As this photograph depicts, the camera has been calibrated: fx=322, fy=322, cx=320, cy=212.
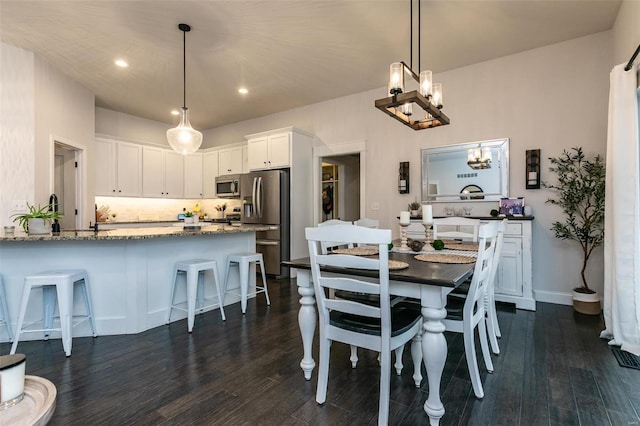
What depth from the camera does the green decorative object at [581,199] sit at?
337cm

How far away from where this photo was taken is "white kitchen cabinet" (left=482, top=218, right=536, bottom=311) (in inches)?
139

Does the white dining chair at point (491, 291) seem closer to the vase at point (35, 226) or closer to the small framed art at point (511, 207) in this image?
the small framed art at point (511, 207)

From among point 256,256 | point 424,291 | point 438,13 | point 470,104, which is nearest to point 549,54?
point 470,104

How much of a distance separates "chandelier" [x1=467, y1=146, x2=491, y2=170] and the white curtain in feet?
4.61

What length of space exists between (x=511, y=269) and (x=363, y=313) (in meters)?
2.75

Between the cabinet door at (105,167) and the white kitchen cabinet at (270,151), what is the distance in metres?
2.43

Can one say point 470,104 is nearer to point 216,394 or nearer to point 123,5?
point 123,5

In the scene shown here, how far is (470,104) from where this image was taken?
4227 millimetres

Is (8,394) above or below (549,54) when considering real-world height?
below

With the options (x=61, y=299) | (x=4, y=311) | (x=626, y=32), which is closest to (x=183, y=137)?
(x=61, y=299)

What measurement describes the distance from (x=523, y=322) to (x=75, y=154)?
20.7 feet

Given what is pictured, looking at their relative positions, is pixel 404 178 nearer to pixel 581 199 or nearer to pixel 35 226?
pixel 581 199

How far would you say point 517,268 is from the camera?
142 inches

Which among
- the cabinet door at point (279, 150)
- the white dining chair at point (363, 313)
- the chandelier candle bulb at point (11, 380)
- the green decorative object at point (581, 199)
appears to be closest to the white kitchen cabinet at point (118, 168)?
the cabinet door at point (279, 150)
